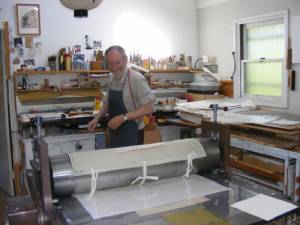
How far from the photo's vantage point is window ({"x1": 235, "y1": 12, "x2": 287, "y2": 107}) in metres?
4.07

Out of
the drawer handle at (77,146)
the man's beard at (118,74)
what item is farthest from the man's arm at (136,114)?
the drawer handle at (77,146)

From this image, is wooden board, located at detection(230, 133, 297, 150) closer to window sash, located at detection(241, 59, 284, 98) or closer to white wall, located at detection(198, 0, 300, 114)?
white wall, located at detection(198, 0, 300, 114)

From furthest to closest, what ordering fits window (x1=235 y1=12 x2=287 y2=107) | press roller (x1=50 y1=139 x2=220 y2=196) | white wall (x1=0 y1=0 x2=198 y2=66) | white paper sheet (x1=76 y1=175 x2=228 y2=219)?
white wall (x1=0 y1=0 x2=198 y2=66) < window (x1=235 y1=12 x2=287 y2=107) < press roller (x1=50 y1=139 x2=220 y2=196) < white paper sheet (x1=76 y1=175 x2=228 y2=219)

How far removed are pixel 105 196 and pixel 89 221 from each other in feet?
0.81

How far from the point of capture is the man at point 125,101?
8.81 ft

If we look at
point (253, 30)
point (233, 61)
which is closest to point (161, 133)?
point (233, 61)

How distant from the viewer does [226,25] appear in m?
4.77

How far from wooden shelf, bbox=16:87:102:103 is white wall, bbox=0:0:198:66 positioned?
0.36m

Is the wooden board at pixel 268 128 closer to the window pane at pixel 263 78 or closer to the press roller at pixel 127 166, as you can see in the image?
the window pane at pixel 263 78

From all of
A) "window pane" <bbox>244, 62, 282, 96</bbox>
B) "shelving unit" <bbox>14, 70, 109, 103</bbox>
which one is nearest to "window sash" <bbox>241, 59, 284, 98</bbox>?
"window pane" <bbox>244, 62, 282, 96</bbox>

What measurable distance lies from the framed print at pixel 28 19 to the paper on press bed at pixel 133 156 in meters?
2.90

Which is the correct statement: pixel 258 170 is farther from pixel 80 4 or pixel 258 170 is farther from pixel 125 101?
pixel 80 4

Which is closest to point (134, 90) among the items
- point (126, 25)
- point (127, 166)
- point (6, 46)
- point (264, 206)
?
point (127, 166)

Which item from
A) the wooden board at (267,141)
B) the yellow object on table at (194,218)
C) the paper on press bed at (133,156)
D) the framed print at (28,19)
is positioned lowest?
the wooden board at (267,141)
